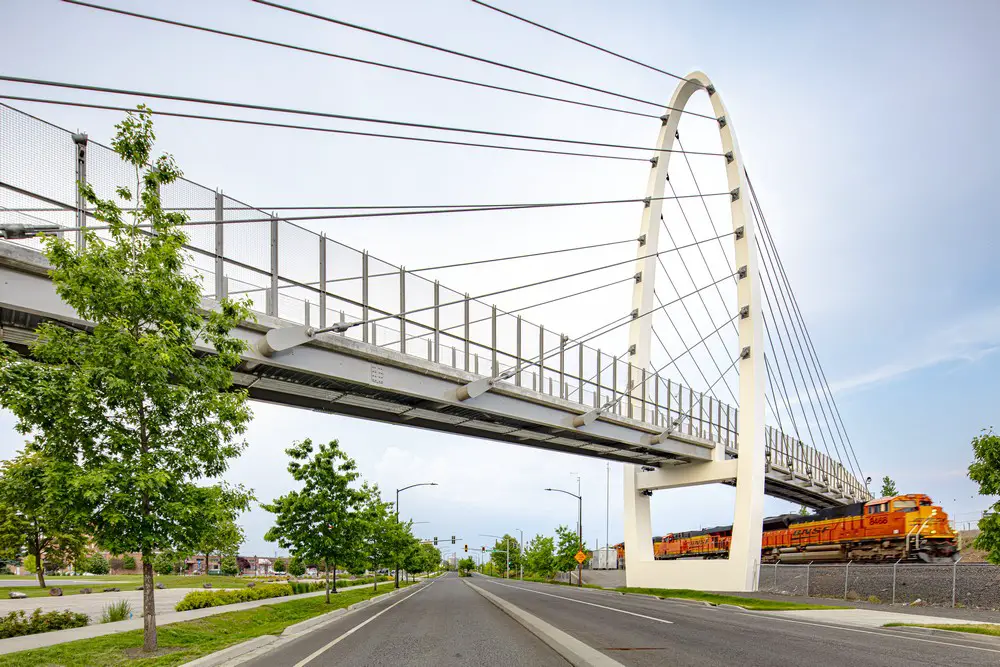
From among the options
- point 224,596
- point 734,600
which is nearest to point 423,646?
point 734,600

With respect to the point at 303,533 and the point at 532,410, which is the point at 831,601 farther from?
the point at 303,533

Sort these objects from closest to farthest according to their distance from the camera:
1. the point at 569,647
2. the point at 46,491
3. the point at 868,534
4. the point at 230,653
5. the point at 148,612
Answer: the point at 569,647 < the point at 46,491 < the point at 230,653 < the point at 148,612 < the point at 868,534

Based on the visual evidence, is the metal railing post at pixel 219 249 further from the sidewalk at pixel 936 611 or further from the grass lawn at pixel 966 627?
the sidewalk at pixel 936 611

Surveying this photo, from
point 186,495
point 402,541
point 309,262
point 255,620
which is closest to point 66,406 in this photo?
point 186,495

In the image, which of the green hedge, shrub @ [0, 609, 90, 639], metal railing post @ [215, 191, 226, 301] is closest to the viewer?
shrub @ [0, 609, 90, 639]

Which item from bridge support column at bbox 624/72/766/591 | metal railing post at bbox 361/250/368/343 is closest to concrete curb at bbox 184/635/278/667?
metal railing post at bbox 361/250/368/343

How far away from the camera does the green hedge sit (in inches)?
1034

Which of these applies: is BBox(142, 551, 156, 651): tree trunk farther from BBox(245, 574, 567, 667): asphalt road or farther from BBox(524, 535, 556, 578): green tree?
BBox(524, 535, 556, 578): green tree

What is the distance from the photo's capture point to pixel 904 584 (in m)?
30.0

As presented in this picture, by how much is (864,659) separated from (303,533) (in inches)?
896

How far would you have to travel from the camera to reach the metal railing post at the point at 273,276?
19828 mm

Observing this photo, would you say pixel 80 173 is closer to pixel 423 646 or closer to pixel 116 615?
→ pixel 423 646

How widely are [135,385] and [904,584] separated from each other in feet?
99.4

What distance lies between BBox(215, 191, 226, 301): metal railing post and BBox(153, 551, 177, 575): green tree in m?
7.04
